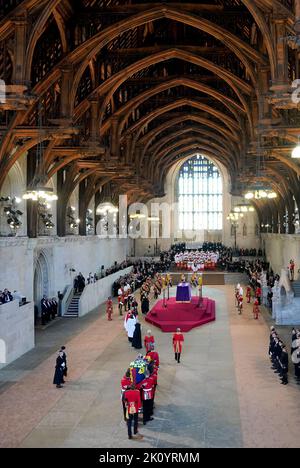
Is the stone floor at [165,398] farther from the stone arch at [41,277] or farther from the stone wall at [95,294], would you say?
the stone wall at [95,294]

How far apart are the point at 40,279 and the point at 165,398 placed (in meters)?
15.1

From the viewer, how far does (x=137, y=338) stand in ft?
57.8

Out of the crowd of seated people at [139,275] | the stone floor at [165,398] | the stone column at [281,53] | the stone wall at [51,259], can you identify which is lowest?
the stone floor at [165,398]

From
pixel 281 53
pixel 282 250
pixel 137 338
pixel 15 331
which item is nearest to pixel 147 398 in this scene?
pixel 137 338

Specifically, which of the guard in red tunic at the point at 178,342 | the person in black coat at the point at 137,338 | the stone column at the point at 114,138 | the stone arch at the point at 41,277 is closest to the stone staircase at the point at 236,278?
the stone column at the point at 114,138

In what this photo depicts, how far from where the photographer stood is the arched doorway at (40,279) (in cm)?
2616

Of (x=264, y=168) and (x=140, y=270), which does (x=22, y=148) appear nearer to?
(x=264, y=168)

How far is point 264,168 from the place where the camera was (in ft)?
96.3

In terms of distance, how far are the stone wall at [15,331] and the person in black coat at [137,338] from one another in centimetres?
349

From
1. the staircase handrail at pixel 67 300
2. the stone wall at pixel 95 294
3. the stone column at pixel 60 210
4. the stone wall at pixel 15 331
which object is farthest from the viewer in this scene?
the stone column at pixel 60 210

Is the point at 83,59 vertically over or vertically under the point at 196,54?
under

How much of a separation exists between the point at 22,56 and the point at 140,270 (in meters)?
31.0

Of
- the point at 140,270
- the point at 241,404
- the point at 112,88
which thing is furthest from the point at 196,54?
the point at 140,270

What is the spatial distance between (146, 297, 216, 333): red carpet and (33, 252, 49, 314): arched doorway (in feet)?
17.8
